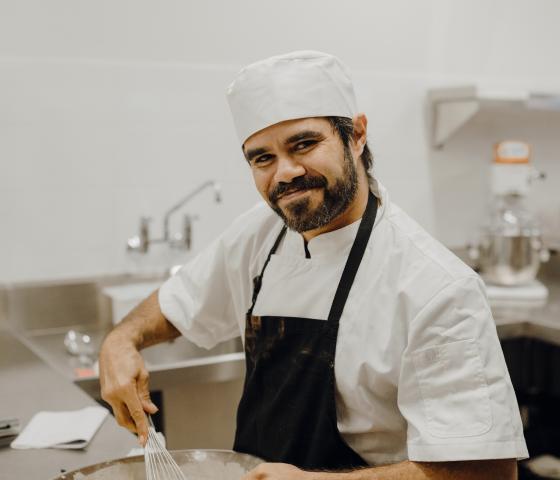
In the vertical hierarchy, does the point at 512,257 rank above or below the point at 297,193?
below

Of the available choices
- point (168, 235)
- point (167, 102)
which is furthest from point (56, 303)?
point (167, 102)

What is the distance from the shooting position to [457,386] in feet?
3.71

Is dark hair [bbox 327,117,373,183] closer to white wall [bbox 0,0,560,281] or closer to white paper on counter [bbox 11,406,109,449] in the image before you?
white paper on counter [bbox 11,406,109,449]

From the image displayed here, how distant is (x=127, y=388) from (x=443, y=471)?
60 centimetres

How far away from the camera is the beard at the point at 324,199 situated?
1.32 meters

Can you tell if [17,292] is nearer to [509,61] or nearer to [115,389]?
[115,389]

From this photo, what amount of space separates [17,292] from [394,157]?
1558mm

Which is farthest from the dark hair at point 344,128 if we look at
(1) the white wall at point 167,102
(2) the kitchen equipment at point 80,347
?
(1) the white wall at point 167,102

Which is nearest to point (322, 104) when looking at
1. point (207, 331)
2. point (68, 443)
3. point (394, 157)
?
point (207, 331)

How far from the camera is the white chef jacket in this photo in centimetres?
112

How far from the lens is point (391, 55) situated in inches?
116

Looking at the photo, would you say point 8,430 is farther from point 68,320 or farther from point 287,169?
point 68,320

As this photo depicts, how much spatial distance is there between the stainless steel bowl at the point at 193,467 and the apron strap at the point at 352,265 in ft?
0.97

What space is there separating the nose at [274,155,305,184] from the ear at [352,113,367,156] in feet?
0.57
